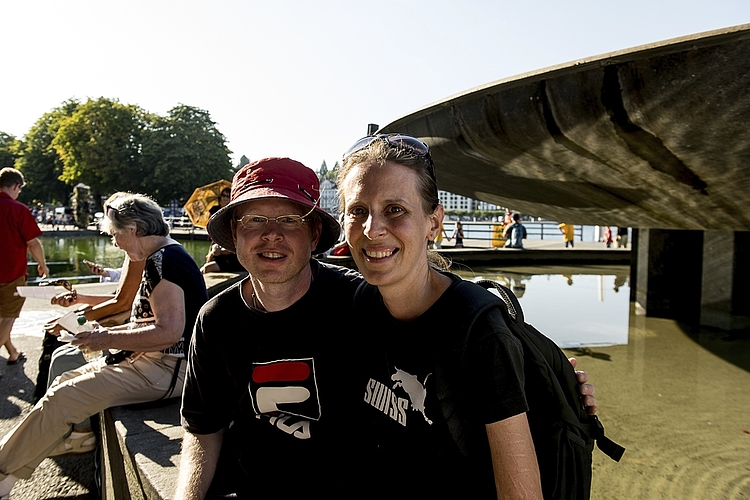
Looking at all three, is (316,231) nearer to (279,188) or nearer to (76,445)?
(279,188)

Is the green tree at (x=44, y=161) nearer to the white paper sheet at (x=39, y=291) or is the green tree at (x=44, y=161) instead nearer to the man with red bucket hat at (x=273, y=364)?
the white paper sheet at (x=39, y=291)

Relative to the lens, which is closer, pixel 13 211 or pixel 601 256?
pixel 13 211

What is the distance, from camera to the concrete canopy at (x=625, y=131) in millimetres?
3115

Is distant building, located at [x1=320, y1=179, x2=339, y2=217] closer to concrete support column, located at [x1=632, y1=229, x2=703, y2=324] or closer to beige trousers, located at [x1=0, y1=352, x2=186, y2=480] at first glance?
beige trousers, located at [x1=0, y1=352, x2=186, y2=480]

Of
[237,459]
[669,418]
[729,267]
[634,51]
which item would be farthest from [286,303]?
[729,267]

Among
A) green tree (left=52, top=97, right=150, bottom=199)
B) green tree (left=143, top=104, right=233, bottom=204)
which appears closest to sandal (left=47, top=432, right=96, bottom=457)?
green tree (left=143, top=104, right=233, bottom=204)

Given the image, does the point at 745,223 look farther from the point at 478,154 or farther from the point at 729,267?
the point at 478,154

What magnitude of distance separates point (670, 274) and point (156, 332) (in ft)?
24.1

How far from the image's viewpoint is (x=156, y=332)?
121 inches

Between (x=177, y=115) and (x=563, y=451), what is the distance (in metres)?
59.1

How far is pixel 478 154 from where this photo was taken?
5.26 metres

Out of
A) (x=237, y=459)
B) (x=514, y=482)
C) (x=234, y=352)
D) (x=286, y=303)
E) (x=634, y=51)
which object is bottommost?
(x=237, y=459)

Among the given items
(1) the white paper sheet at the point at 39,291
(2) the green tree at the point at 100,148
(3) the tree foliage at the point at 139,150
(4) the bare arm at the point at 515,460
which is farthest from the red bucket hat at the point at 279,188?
(2) the green tree at the point at 100,148

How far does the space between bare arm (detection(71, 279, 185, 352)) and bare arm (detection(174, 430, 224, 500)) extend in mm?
1043
